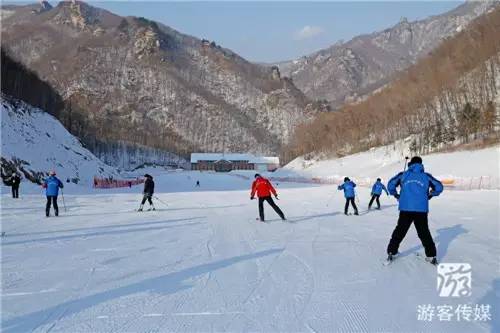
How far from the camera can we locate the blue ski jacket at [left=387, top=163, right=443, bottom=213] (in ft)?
26.5

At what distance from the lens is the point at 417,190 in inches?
318

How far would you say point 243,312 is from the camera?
574cm

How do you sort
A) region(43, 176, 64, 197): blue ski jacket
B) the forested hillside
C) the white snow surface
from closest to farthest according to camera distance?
region(43, 176, 64, 197): blue ski jacket → the white snow surface → the forested hillside

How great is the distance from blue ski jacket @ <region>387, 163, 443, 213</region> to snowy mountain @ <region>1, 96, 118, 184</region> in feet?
116

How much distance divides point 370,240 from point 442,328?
233 inches

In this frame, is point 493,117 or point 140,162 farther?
point 140,162

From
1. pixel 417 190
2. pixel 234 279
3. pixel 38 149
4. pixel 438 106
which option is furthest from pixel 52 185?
pixel 438 106

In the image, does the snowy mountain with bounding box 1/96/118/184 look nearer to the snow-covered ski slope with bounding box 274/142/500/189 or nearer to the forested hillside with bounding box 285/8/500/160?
the snow-covered ski slope with bounding box 274/142/500/189

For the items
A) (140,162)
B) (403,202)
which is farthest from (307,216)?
(140,162)

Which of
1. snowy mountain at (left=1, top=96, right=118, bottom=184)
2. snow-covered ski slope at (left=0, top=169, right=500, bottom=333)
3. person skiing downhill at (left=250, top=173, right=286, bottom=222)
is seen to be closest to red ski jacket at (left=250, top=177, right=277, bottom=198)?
person skiing downhill at (left=250, top=173, right=286, bottom=222)

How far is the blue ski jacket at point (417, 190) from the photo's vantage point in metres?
8.08

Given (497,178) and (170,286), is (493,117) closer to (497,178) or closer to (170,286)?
(497,178)

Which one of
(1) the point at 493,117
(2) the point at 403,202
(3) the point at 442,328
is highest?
(1) the point at 493,117

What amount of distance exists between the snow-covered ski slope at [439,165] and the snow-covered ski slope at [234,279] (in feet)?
68.0
